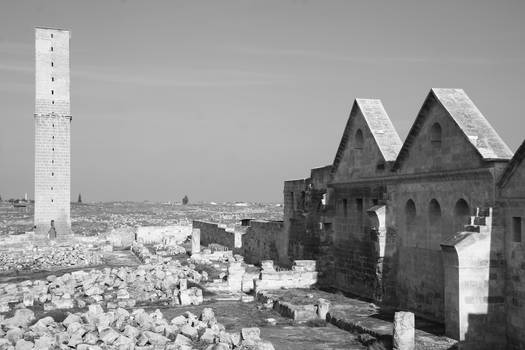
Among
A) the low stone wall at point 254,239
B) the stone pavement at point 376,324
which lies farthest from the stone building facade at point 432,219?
the low stone wall at point 254,239

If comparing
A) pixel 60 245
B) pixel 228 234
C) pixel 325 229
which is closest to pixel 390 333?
pixel 325 229

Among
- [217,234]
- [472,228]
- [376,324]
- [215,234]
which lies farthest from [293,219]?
[472,228]

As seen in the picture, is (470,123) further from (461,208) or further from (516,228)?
(516,228)

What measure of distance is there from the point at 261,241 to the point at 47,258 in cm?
1252

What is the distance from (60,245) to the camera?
138 feet

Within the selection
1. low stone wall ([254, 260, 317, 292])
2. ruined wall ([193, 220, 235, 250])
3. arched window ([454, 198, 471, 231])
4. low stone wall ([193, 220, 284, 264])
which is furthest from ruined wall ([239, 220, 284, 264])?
arched window ([454, 198, 471, 231])

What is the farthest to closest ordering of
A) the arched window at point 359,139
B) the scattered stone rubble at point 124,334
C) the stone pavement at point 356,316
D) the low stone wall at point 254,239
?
the low stone wall at point 254,239 < the arched window at point 359,139 < the stone pavement at point 356,316 < the scattered stone rubble at point 124,334

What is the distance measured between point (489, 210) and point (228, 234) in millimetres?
24739

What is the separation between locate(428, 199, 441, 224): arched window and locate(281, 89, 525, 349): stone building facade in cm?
3

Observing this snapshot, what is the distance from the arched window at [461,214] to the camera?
50.8ft

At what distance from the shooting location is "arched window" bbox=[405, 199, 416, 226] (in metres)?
18.0

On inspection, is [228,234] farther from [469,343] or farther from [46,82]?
[469,343]

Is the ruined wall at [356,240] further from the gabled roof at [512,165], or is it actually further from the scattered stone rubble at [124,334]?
the scattered stone rubble at [124,334]

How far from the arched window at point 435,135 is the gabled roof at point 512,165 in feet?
9.63
